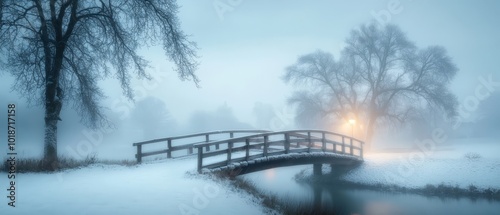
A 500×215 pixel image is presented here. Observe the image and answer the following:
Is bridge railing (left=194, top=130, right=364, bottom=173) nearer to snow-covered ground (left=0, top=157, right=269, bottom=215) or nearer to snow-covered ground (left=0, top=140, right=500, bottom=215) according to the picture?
snow-covered ground (left=0, top=140, right=500, bottom=215)

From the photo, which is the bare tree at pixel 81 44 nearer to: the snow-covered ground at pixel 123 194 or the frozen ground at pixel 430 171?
the snow-covered ground at pixel 123 194

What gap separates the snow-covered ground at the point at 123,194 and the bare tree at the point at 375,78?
2089 cm

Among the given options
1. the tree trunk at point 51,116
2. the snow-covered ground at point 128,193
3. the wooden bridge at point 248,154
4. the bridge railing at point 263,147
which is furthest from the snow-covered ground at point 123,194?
the tree trunk at point 51,116

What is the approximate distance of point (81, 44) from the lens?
11430mm

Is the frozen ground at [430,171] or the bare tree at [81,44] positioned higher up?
the bare tree at [81,44]

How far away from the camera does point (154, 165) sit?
12164 millimetres

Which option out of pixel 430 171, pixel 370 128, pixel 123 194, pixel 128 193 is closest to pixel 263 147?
pixel 128 193

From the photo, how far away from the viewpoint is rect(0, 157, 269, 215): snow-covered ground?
642 centimetres

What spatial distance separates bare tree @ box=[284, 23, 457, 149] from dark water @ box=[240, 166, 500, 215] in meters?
10.1

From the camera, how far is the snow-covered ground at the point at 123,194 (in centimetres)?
642

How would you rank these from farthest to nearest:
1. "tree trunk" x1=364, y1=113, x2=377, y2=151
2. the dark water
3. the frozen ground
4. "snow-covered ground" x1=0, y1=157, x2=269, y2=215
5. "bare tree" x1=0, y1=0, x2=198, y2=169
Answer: "tree trunk" x1=364, y1=113, x2=377, y2=151
the frozen ground
the dark water
"bare tree" x1=0, y1=0, x2=198, y2=169
"snow-covered ground" x1=0, y1=157, x2=269, y2=215

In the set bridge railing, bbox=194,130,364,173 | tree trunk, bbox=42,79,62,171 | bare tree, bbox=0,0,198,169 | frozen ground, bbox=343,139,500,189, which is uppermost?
bare tree, bbox=0,0,198,169

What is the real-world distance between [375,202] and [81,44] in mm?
14896

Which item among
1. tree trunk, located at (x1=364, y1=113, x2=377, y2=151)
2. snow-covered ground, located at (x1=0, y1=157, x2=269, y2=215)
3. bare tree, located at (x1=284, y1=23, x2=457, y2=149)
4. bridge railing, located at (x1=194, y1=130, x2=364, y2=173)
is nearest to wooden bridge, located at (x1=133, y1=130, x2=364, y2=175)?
bridge railing, located at (x1=194, y1=130, x2=364, y2=173)
